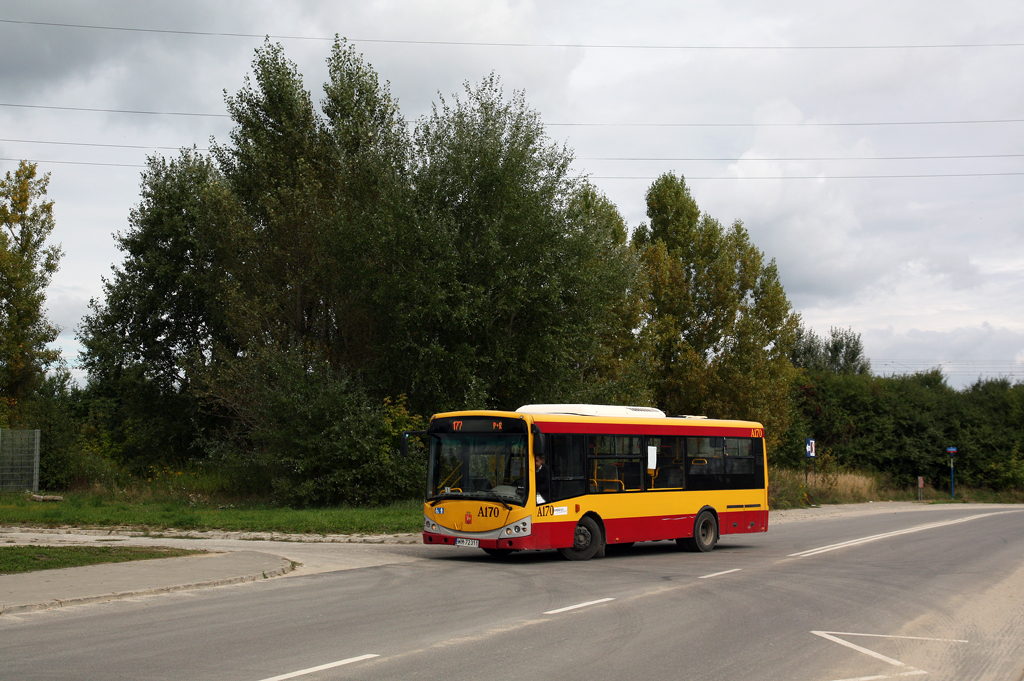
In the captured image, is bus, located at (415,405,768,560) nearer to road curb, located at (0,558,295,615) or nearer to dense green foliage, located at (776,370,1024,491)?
road curb, located at (0,558,295,615)

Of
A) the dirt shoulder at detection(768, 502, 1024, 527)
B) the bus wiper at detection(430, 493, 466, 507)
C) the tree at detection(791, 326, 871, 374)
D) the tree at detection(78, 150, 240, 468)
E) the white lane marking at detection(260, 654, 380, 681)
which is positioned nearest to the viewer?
the white lane marking at detection(260, 654, 380, 681)

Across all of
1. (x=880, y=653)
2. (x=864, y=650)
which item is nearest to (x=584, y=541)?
(x=864, y=650)

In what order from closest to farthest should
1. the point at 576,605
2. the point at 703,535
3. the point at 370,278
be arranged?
the point at 576,605, the point at 703,535, the point at 370,278

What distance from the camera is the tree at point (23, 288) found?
42500 mm

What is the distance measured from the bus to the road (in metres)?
0.71

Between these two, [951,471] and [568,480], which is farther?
[951,471]

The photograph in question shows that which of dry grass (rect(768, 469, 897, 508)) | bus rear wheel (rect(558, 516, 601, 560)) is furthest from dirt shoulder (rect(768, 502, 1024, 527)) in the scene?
bus rear wheel (rect(558, 516, 601, 560))

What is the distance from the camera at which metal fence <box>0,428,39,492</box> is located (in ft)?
A: 103

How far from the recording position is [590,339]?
30531 mm

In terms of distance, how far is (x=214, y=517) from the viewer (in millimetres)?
24109

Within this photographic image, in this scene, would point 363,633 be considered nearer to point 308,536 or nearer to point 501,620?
point 501,620

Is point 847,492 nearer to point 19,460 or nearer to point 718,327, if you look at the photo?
point 718,327

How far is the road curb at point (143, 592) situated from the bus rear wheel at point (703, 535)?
8.85 meters

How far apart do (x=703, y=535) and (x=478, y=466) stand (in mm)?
6061
